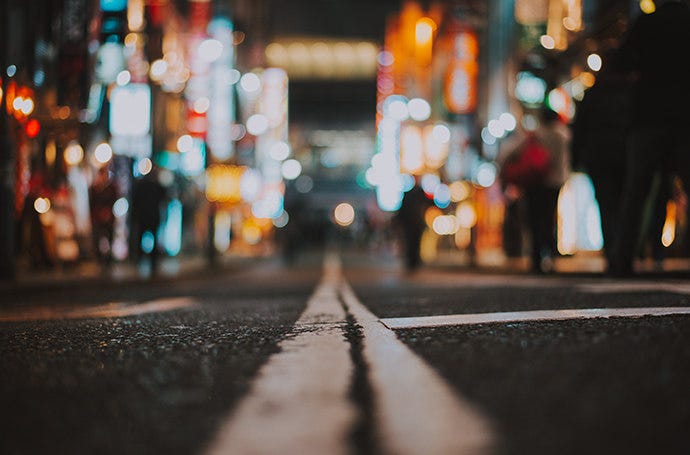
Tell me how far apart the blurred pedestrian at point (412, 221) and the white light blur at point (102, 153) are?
7.85 metres

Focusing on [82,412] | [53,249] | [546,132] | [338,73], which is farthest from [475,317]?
[338,73]

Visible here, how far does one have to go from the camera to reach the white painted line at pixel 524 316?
15.2 feet

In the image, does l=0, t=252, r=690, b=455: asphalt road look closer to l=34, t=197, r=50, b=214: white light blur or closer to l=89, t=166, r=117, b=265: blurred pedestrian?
l=34, t=197, r=50, b=214: white light blur

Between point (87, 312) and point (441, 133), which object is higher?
point (441, 133)

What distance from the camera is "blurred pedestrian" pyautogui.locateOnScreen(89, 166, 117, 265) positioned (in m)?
17.5

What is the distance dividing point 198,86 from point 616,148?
2565 centimetres

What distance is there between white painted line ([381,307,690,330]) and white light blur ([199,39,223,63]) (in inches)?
1104

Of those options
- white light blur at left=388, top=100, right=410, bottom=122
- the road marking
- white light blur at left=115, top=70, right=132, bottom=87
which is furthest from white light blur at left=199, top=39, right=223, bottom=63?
the road marking

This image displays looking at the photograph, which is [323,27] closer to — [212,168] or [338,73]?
[338,73]

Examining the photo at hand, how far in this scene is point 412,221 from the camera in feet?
61.8

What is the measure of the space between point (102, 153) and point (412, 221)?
28.2 feet

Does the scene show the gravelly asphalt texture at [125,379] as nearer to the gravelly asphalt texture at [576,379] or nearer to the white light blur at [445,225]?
the gravelly asphalt texture at [576,379]

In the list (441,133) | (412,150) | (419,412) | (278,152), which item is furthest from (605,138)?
(278,152)

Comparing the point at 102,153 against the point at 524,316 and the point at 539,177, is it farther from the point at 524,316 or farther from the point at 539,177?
the point at 524,316
